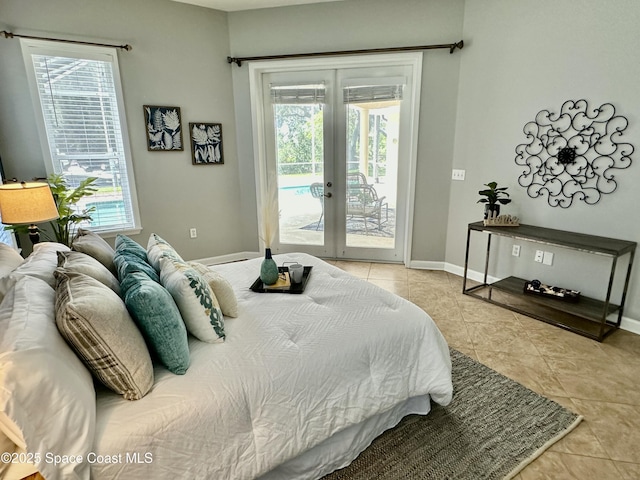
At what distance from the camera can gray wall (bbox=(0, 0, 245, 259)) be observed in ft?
10.2

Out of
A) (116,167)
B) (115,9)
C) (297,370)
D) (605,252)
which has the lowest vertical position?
(297,370)

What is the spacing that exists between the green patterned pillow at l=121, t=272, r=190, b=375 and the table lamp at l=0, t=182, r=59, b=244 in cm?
156

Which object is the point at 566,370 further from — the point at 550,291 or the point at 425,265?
the point at 425,265

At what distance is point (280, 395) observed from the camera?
4.31 ft

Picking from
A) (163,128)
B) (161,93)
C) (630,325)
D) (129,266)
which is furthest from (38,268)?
(630,325)

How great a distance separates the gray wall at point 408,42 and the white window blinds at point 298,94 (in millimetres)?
350

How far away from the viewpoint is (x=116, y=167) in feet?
12.0

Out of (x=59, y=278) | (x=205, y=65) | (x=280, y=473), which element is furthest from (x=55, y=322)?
(x=205, y=65)

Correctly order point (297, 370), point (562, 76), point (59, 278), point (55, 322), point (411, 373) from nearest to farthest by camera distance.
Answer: point (55, 322)
point (59, 278)
point (297, 370)
point (411, 373)
point (562, 76)

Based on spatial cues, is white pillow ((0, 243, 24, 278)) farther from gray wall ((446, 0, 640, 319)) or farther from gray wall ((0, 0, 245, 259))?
gray wall ((446, 0, 640, 319))

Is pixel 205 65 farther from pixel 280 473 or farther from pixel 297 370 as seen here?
pixel 280 473

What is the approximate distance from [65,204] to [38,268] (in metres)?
2.11

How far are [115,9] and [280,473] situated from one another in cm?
420

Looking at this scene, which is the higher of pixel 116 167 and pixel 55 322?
pixel 116 167
